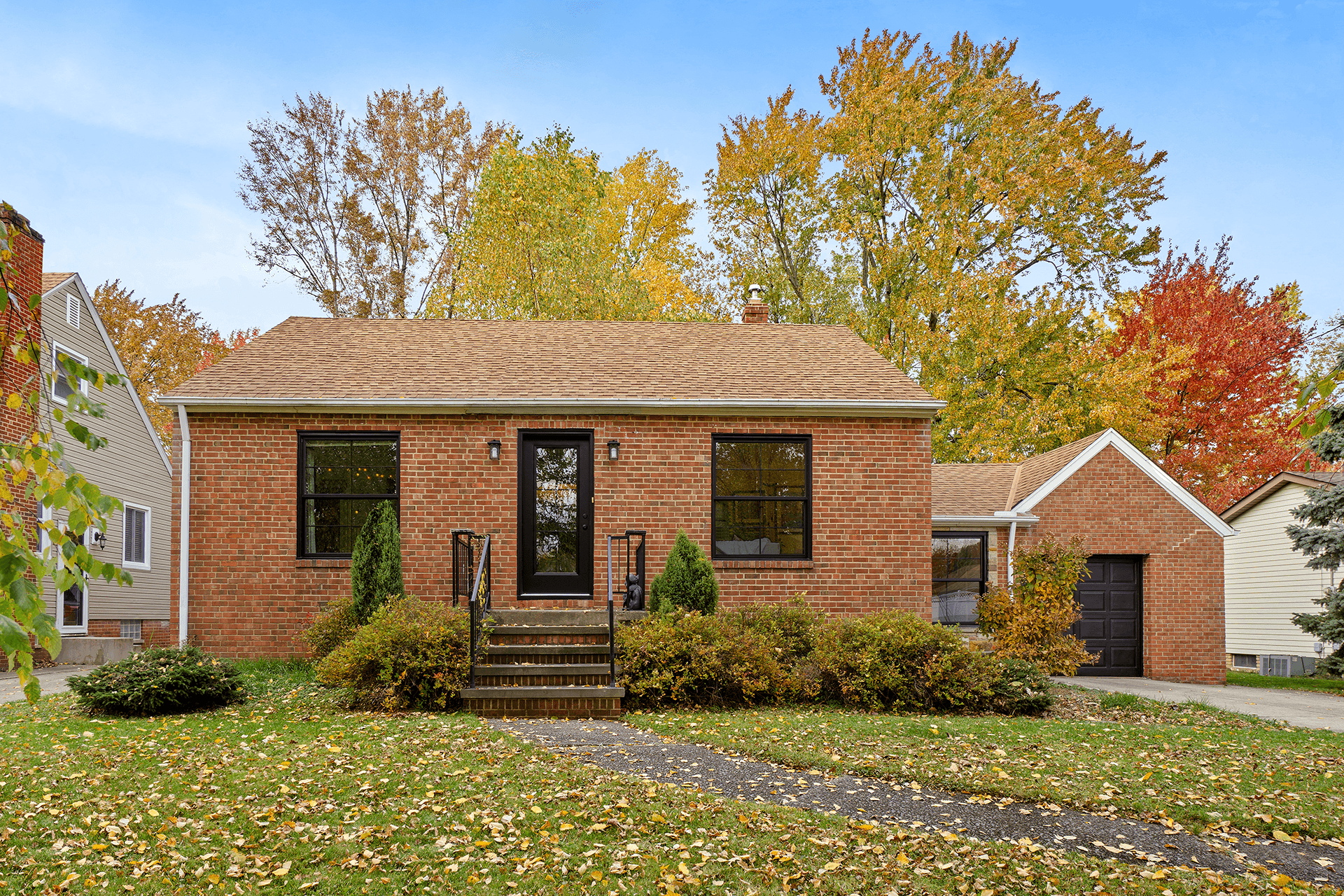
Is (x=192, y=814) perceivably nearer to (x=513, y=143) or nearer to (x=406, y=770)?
(x=406, y=770)

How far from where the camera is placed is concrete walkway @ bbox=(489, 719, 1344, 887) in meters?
4.96

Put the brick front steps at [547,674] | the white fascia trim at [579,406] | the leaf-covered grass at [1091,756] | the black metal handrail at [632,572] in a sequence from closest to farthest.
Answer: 1. the leaf-covered grass at [1091,756]
2. the brick front steps at [547,674]
3. the black metal handrail at [632,572]
4. the white fascia trim at [579,406]

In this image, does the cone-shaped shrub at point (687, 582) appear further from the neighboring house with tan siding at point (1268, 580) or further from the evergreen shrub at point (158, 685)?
the neighboring house with tan siding at point (1268, 580)

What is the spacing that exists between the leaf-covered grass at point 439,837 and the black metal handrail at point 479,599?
91.7 inches

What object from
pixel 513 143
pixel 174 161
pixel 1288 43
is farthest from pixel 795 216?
pixel 174 161

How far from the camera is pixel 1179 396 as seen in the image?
22750 millimetres

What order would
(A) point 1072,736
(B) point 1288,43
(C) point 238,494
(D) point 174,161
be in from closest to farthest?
(A) point 1072,736 → (C) point 238,494 → (B) point 1288,43 → (D) point 174,161

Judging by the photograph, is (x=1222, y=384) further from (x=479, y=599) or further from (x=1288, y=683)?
(x=479, y=599)

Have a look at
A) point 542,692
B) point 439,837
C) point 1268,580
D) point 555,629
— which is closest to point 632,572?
point 555,629

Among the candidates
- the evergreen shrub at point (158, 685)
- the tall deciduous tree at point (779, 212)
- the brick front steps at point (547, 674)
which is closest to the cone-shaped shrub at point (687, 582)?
the brick front steps at point (547, 674)

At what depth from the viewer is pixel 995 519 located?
1537cm

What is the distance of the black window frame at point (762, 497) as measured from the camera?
1252 cm

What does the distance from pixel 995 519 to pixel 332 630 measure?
1080cm

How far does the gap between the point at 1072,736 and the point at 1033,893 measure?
4.16 metres
